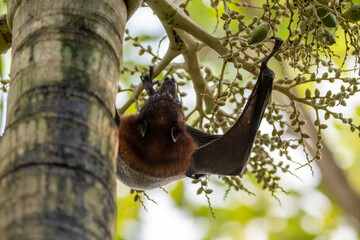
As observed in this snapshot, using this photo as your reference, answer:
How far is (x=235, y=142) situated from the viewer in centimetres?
465

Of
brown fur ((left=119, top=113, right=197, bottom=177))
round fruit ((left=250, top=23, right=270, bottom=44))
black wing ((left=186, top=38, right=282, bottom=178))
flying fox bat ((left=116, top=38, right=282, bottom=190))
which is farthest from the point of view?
brown fur ((left=119, top=113, right=197, bottom=177))

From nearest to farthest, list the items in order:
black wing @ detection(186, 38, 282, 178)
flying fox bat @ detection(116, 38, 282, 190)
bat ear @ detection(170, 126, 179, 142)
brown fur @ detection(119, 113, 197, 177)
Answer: black wing @ detection(186, 38, 282, 178), flying fox bat @ detection(116, 38, 282, 190), brown fur @ detection(119, 113, 197, 177), bat ear @ detection(170, 126, 179, 142)

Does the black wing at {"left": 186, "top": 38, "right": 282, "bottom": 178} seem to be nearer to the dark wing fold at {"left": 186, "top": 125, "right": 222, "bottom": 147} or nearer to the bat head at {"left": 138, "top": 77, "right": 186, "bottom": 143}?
the dark wing fold at {"left": 186, "top": 125, "right": 222, "bottom": 147}

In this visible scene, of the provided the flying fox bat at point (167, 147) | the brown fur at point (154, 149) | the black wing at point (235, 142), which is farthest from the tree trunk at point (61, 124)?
the brown fur at point (154, 149)

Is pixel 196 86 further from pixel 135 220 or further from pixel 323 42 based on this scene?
pixel 135 220

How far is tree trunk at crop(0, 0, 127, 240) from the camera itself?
1.72 metres

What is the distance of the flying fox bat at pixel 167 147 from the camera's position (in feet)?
15.5

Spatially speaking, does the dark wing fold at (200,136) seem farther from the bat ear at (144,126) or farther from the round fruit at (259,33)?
the round fruit at (259,33)

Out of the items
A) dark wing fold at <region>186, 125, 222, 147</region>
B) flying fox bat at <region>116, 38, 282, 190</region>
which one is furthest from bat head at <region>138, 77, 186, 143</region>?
dark wing fold at <region>186, 125, 222, 147</region>

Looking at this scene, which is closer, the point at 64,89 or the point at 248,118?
the point at 64,89

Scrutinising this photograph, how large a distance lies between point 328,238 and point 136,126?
7.62 meters

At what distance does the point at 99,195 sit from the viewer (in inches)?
73.7

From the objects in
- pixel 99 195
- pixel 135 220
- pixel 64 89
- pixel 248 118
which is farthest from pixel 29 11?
pixel 135 220

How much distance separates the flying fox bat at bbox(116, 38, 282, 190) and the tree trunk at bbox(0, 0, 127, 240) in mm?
2371
